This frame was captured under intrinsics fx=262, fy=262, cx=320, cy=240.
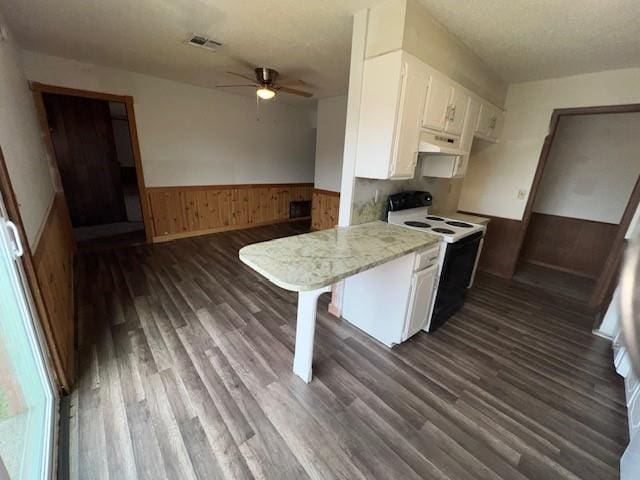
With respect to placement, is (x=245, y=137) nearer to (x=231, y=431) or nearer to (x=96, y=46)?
(x=96, y=46)

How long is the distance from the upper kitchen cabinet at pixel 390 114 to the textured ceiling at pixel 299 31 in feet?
1.33

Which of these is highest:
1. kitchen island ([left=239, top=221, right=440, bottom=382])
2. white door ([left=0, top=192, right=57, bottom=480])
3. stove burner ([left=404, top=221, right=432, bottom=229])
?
stove burner ([left=404, top=221, right=432, bottom=229])

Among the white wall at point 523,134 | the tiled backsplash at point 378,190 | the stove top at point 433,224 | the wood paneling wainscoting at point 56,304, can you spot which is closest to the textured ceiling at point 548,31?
the white wall at point 523,134

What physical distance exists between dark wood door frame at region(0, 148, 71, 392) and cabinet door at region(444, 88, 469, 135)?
2.99 m

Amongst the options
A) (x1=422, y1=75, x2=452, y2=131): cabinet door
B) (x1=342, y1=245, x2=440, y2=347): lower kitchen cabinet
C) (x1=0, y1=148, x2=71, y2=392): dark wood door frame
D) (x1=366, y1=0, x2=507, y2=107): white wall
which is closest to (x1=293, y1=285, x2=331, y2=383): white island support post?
(x1=342, y1=245, x2=440, y2=347): lower kitchen cabinet

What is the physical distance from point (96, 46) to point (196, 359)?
10.9 feet

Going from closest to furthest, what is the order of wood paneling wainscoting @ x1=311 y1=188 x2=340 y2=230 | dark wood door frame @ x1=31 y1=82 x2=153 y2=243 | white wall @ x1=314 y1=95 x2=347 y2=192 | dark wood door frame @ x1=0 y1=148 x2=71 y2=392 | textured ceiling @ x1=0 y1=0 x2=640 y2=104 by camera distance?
dark wood door frame @ x1=0 y1=148 x2=71 y2=392 < textured ceiling @ x1=0 y1=0 x2=640 y2=104 < dark wood door frame @ x1=31 y1=82 x2=153 y2=243 < white wall @ x1=314 y1=95 x2=347 y2=192 < wood paneling wainscoting @ x1=311 y1=188 x2=340 y2=230

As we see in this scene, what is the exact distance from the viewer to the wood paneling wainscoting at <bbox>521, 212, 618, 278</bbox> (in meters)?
3.66

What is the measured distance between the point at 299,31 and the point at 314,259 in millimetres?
2026

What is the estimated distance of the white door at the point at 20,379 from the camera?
3.68ft

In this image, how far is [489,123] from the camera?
9.95 feet

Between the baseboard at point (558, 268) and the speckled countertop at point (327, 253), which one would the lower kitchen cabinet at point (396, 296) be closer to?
the speckled countertop at point (327, 253)

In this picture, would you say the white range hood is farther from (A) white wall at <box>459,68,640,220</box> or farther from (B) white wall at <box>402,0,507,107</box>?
(A) white wall at <box>459,68,640,220</box>

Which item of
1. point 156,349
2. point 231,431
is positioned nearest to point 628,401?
point 231,431
